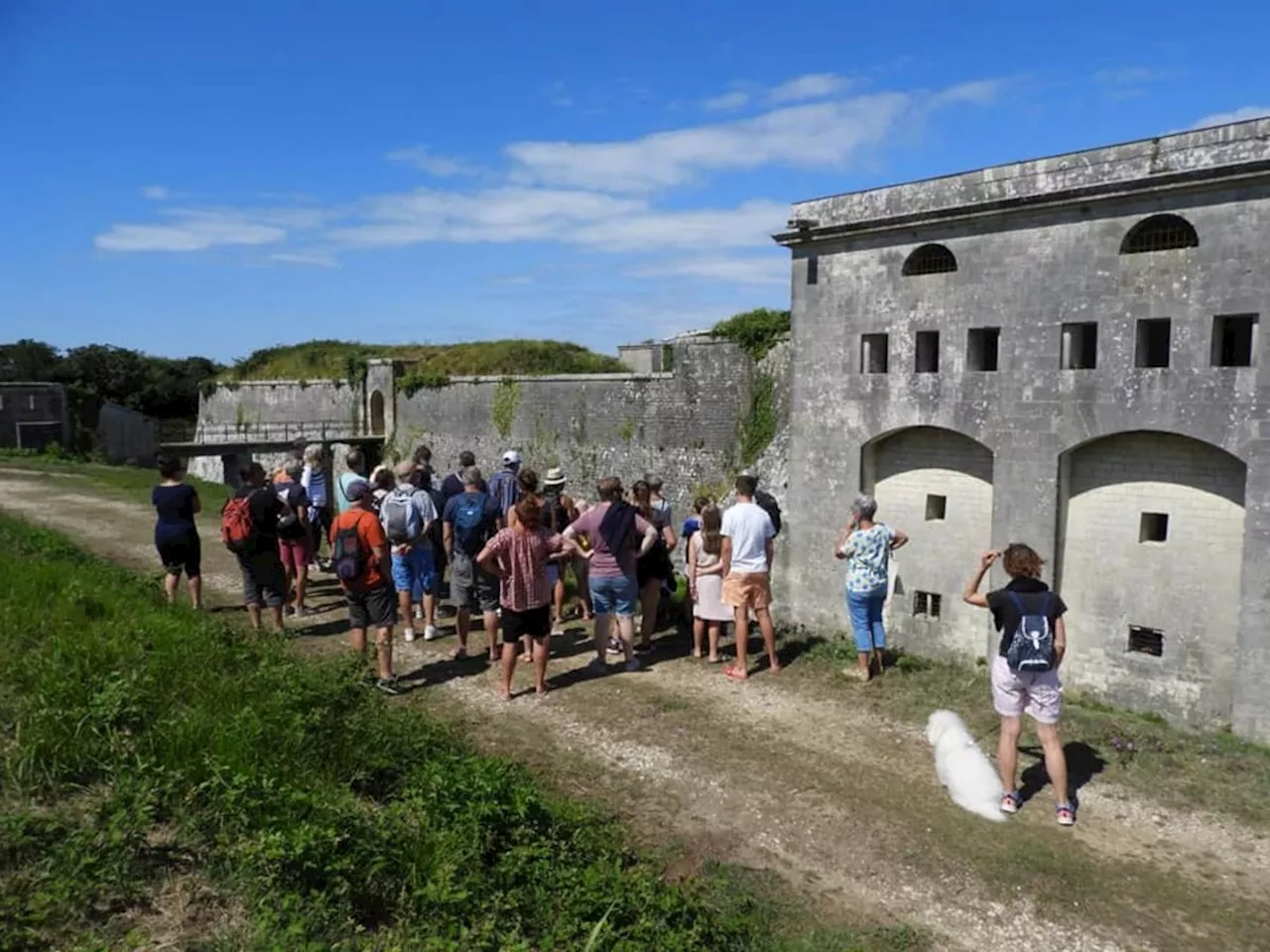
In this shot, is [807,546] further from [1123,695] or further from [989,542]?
[1123,695]

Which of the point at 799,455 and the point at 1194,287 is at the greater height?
the point at 1194,287

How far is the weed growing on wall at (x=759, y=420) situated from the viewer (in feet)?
52.4

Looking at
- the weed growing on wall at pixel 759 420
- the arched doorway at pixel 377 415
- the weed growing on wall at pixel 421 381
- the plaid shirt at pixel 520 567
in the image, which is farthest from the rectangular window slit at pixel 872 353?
the arched doorway at pixel 377 415

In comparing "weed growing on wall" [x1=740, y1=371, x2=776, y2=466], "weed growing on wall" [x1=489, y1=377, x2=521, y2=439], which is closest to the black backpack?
"weed growing on wall" [x1=740, y1=371, x2=776, y2=466]

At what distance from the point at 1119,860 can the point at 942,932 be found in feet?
4.70

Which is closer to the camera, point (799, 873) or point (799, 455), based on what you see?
point (799, 873)

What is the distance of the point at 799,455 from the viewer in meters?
12.8

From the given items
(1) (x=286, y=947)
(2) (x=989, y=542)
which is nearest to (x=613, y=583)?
(1) (x=286, y=947)

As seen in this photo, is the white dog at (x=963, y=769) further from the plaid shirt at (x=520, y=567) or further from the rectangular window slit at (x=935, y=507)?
the rectangular window slit at (x=935, y=507)

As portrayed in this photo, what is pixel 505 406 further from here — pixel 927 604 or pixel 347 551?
pixel 347 551

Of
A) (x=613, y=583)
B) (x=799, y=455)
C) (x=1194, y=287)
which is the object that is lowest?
(x=613, y=583)

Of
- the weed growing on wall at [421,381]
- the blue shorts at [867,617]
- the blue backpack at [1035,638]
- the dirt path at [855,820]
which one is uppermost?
the weed growing on wall at [421,381]

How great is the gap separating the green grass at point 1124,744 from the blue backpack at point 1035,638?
4.47ft

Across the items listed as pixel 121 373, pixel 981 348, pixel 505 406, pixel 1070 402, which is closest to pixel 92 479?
pixel 505 406
